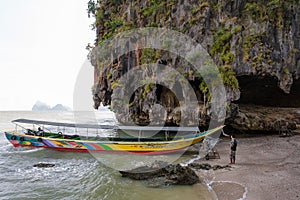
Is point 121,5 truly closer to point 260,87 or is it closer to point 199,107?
point 199,107

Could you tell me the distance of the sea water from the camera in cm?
862

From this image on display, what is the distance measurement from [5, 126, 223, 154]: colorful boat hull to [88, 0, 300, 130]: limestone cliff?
3301mm

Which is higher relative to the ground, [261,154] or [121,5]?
[121,5]

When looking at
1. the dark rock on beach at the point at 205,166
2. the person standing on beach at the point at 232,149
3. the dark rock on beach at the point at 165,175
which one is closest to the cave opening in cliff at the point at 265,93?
the person standing on beach at the point at 232,149

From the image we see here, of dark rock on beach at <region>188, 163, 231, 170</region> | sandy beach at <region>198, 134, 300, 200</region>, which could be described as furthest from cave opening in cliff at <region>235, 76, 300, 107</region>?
dark rock on beach at <region>188, 163, 231, 170</region>

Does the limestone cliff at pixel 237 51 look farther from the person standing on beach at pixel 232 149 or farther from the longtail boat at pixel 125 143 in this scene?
the person standing on beach at pixel 232 149

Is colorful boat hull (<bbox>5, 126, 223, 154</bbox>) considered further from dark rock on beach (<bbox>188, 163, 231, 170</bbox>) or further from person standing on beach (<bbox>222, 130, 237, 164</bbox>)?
person standing on beach (<bbox>222, 130, 237, 164</bbox>)

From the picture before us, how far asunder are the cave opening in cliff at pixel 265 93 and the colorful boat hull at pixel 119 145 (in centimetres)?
629

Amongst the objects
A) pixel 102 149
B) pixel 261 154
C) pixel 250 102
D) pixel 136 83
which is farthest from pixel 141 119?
pixel 261 154

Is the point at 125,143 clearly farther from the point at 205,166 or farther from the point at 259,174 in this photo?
the point at 259,174

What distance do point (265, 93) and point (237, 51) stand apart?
742 cm

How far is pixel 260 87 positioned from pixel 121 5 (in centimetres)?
1929

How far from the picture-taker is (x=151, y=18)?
2189cm

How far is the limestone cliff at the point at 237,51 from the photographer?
53.6 ft
